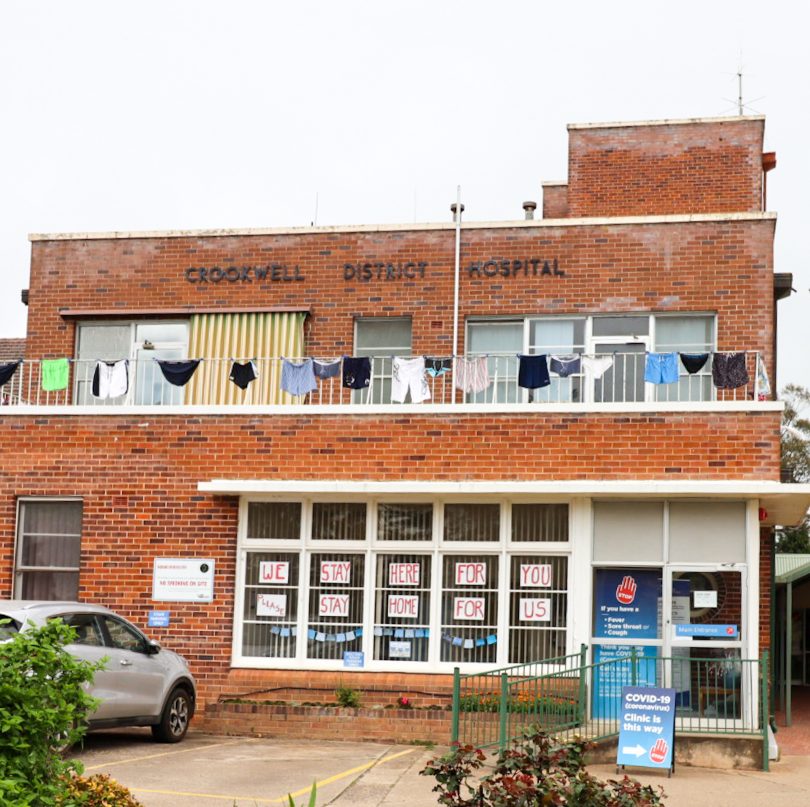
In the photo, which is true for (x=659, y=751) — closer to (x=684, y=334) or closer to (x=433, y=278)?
(x=684, y=334)

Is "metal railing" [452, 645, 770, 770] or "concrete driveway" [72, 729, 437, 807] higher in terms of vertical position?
"metal railing" [452, 645, 770, 770]

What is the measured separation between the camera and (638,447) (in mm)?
16203

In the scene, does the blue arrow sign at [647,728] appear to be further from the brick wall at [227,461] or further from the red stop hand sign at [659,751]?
the brick wall at [227,461]

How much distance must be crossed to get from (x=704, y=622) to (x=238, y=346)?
8059mm

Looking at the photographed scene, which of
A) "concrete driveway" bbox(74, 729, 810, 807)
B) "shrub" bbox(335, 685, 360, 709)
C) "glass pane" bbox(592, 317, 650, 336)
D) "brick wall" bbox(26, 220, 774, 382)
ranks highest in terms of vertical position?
"brick wall" bbox(26, 220, 774, 382)

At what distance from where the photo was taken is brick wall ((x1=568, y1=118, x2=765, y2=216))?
2061cm

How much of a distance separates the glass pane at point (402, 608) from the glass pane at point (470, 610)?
0.85 ft

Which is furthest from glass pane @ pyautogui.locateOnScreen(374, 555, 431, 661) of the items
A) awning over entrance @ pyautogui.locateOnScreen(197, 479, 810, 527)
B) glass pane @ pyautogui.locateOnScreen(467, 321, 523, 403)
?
glass pane @ pyautogui.locateOnScreen(467, 321, 523, 403)

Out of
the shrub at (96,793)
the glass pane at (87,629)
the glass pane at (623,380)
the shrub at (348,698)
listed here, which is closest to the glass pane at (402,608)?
the shrub at (348,698)

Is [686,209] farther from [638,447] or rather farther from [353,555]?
[353,555]

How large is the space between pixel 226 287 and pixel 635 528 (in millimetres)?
7543

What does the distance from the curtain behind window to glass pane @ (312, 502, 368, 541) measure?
2.87 meters

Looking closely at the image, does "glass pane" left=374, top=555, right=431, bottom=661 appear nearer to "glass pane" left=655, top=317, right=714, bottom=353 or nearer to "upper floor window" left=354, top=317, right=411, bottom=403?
"upper floor window" left=354, top=317, right=411, bottom=403

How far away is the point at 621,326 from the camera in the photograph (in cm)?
1909
